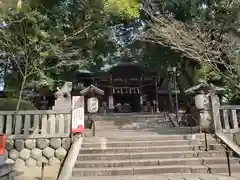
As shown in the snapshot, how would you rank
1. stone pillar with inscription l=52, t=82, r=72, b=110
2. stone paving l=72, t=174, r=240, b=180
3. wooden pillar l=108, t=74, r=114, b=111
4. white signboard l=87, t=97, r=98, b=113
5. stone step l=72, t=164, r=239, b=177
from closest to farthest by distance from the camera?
stone paving l=72, t=174, r=240, b=180, stone step l=72, t=164, r=239, b=177, stone pillar with inscription l=52, t=82, r=72, b=110, white signboard l=87, t=97, r=98, b=113, wooden pillar l=108, t=74, r=114, b=111

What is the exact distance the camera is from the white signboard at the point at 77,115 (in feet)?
29.2

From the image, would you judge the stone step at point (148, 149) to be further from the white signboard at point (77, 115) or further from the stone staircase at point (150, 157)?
the white signboard at point (77, 115)

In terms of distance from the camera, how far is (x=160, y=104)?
84.3ft

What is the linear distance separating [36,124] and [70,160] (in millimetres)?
1901

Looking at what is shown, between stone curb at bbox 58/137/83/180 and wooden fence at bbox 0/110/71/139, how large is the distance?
0.48m

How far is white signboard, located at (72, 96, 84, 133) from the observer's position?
8914 millimetres

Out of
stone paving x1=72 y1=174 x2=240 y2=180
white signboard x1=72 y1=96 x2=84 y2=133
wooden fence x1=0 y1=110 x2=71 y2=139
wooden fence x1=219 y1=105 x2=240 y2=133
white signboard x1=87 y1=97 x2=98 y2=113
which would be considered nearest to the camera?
stone paving x1=72 y1=174 x2=240 y2=180

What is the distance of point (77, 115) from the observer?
9031mm

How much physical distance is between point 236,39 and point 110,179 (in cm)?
738

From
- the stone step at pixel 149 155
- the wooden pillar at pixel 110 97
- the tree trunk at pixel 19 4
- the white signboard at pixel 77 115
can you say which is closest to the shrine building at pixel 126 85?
the wooden pillar at pixel 110 97

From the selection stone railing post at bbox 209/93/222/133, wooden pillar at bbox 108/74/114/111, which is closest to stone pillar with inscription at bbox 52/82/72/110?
stone railing post at bbox 209/93/222/133

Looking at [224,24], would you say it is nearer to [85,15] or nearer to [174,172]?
[85,15]

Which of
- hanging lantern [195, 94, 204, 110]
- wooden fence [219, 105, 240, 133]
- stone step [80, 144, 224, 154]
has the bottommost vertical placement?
stone step [80, 144, 224, 154]

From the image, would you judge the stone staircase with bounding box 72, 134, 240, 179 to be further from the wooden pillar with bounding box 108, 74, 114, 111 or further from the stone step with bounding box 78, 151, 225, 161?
the wooden pillar with bounding box 108, 74, 114, 111
